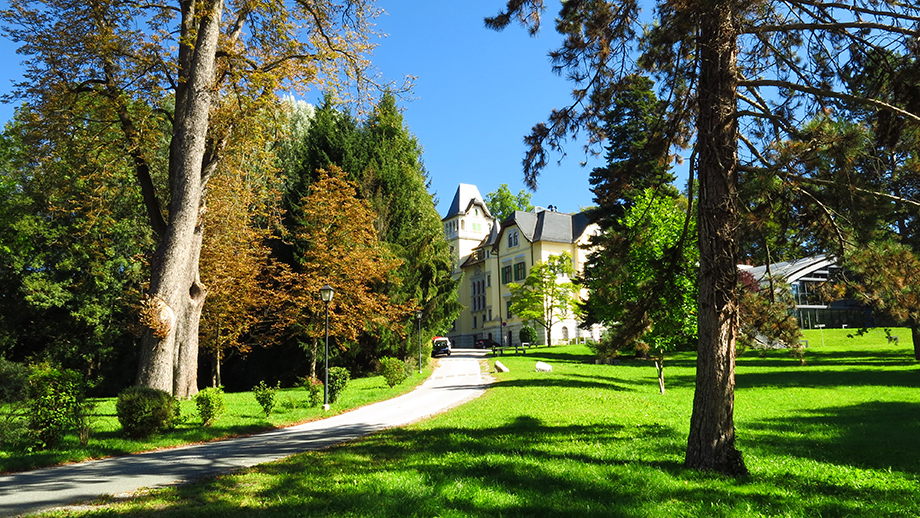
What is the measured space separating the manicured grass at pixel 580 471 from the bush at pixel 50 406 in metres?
4.32

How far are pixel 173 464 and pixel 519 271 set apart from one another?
5477 cm

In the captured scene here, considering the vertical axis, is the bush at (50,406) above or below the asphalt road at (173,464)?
above

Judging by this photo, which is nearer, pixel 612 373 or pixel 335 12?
pixel 335 12

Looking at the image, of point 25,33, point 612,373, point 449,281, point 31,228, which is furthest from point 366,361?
point 25,33

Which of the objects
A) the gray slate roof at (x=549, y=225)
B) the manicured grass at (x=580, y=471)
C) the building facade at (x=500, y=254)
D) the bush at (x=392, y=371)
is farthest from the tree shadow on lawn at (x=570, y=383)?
the gray slate roof at (x=549, y=225)

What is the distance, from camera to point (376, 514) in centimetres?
491

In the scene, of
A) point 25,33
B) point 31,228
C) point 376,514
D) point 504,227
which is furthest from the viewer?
point 504,227

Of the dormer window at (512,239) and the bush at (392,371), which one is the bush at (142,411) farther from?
the dormer window at (512,239)

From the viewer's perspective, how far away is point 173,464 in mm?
8047

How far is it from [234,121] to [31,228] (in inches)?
660

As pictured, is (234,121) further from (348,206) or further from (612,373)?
(612,373)

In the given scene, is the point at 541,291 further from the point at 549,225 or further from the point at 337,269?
the point at 337,269

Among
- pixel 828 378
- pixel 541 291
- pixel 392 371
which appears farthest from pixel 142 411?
pixel 541 291

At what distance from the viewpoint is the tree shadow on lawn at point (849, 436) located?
8203 mm
